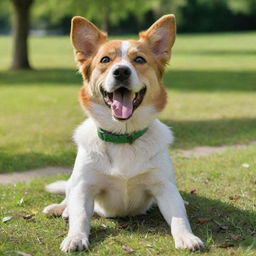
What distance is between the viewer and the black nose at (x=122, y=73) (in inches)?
187

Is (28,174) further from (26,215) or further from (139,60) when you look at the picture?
(139,60)

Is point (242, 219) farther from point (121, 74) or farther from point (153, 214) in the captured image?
point (121, 74)

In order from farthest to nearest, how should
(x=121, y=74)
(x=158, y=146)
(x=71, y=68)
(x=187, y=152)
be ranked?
(x=71, y=68) → (x=187, y=152) → (x=158, y=146) → (x=121, y=74)

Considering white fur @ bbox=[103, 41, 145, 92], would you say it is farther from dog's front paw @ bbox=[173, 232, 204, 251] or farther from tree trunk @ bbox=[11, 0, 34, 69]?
tree trunk @ bbox=[11, 0, 34, 69]

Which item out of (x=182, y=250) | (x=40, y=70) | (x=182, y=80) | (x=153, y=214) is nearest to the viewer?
(x=182, y=250)

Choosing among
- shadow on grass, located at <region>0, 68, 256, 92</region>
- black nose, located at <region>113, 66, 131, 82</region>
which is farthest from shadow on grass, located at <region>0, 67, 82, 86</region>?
black nose, located at <region>113, 66, 131, 82</region>

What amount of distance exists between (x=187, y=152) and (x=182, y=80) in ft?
38.5

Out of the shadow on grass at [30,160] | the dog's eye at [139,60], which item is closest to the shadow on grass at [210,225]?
the dog's eye at [139,60]

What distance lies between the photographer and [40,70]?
23.8 meters

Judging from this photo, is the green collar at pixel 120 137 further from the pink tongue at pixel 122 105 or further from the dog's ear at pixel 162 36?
the dog's ear at pixel 162 36

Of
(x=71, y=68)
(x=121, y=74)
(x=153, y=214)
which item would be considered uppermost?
(x=121, y=74)

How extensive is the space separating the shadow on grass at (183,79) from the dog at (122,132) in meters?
12.3

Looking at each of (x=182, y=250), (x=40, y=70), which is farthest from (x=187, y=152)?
A: (x=40, y=70)

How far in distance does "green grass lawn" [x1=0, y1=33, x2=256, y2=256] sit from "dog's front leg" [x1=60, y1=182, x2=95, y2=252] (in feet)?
0.37
